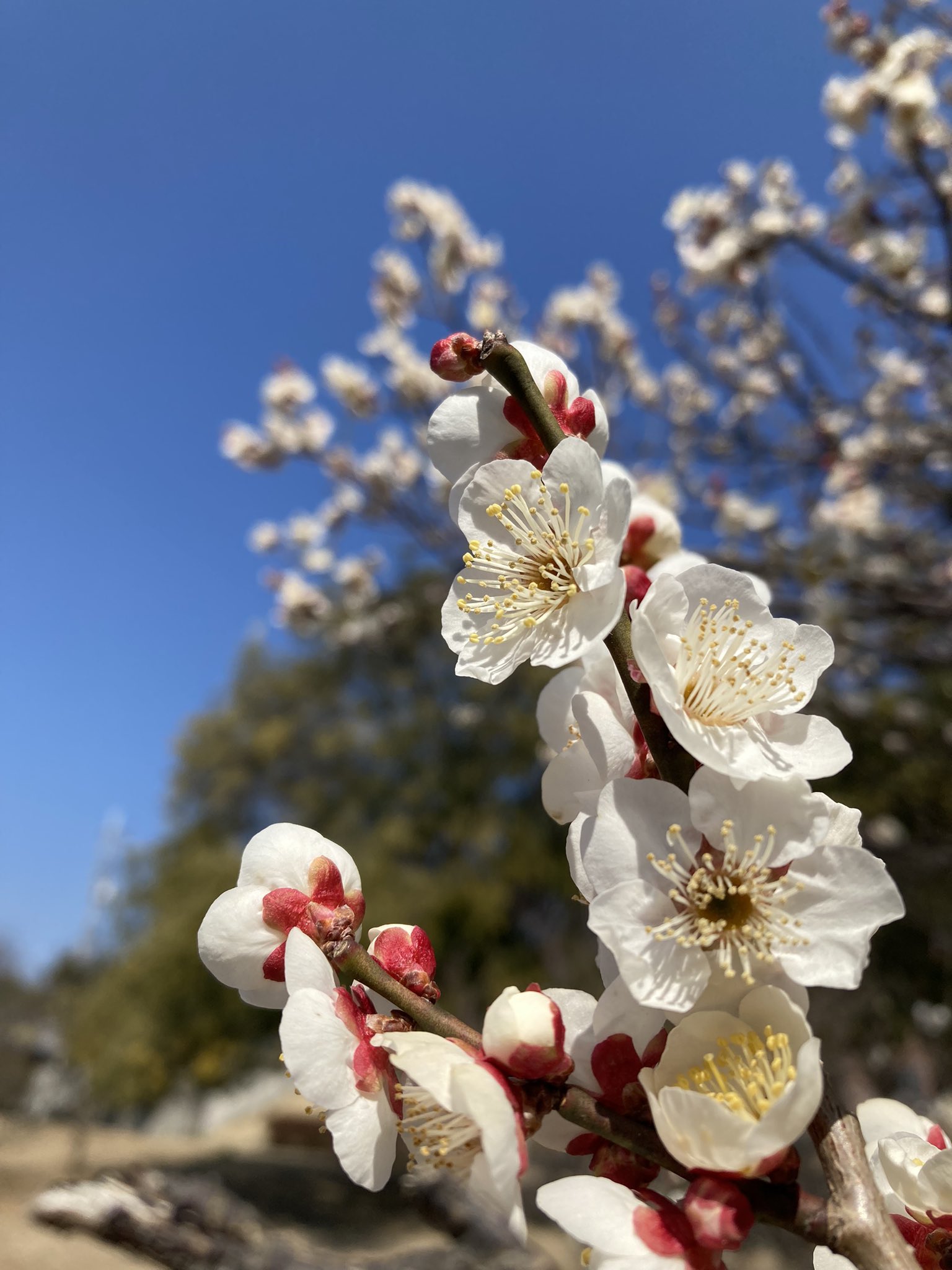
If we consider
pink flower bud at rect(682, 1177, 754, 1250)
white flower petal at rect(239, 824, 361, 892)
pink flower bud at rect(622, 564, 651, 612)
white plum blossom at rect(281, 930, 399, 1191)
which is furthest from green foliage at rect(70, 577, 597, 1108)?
pink flower bud at rect(682, 1177, 754, 1250)

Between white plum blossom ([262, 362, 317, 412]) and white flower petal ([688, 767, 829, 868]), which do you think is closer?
white flower petal ([688, 767, 829, 868])

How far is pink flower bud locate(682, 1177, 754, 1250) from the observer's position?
43cm

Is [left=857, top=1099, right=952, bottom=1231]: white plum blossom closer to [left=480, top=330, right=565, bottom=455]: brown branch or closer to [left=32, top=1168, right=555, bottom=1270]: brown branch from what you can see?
[left=32, top=1168, right=555, bottom=1270]: brown branch

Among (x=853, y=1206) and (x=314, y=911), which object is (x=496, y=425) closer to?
(x=314, y=911)

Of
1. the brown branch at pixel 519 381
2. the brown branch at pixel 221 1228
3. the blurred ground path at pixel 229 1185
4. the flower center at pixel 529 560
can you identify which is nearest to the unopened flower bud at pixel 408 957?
the brown branch at pixel 221 1228

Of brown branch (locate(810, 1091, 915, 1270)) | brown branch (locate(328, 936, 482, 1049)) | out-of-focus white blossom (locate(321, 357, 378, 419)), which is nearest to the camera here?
brown branch (locate(810, 1091, 915, 1270))

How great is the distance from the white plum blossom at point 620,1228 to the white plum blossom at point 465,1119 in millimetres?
23

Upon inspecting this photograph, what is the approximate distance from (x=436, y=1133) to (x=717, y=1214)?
0.18 meters

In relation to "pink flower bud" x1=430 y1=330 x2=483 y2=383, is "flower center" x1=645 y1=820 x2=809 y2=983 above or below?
below

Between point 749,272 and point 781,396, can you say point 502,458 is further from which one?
point 781,396

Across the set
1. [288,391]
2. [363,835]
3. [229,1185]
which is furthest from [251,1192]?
[288,391]

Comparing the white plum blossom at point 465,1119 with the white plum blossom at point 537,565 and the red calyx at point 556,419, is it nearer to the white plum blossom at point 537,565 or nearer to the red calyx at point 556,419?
the white plum blossom at point 537,565

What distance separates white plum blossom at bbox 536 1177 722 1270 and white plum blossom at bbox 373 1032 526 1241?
2cm

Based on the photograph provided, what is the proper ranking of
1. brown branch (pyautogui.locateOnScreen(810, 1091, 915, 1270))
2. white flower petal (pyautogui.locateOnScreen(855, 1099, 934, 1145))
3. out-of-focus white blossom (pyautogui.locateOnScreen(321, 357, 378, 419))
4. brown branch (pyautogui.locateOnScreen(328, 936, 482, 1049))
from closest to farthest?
brown branch (pyautogui.locateOnScreen(810, 1091, 915, 1270)), brown branch (pyautogui.locateOnScreen(328, 936, 482, 1049)), white flower petal (pyautogui.locateOnScreen(855, 1099, 934, 1145)), out-of-focus white blossom (pyautogui.locateOnScreen(321, 357, 378, 419))
